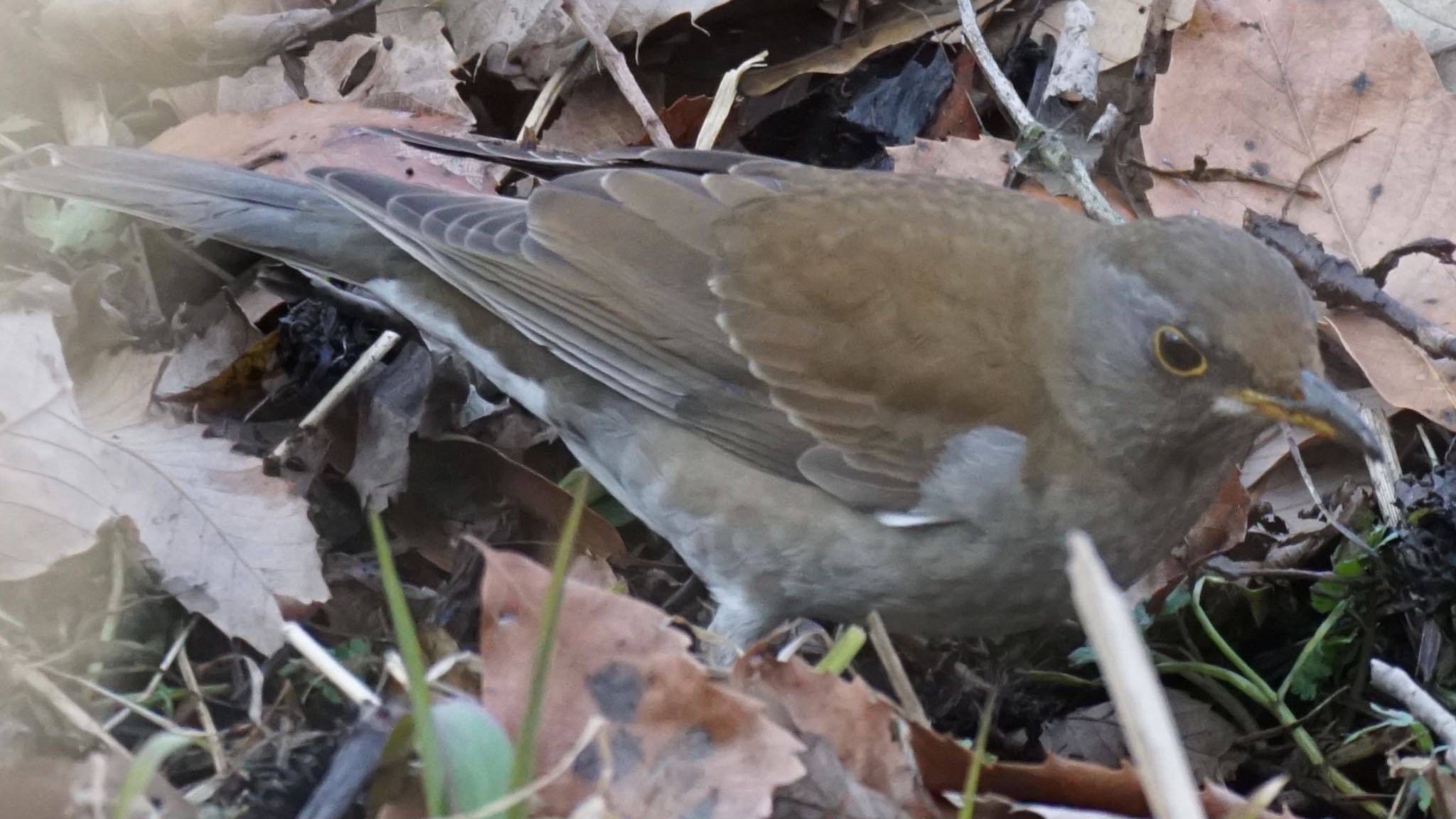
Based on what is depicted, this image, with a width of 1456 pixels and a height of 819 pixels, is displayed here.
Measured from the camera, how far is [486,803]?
7.55ft

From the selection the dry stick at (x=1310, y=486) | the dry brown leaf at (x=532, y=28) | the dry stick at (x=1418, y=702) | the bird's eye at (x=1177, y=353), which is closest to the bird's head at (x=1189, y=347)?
the bird's eye at (x=1177, y=353)

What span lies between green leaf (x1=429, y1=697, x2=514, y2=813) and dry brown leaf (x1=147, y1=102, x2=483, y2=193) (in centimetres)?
241

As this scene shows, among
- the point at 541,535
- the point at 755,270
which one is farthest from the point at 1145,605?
the point at 541,535

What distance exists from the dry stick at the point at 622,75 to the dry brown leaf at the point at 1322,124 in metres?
1.42

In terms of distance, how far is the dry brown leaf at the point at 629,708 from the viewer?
102 inches

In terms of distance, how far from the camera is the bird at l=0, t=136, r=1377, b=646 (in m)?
3.44

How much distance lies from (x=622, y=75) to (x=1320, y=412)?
2402mm

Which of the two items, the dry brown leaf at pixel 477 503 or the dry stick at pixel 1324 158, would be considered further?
the dry stick at pixel 1324 158

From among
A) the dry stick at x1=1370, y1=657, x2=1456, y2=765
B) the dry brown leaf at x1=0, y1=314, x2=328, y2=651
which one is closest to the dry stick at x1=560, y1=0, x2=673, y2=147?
the dry brown leaf at x1=0, y1=314, x2=328, y2=651

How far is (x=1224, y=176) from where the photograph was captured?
14.7 ft

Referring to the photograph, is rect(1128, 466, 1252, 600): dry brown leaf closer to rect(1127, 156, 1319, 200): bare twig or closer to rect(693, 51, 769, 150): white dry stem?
rect(1127, 156, 1319, 200): bare twig

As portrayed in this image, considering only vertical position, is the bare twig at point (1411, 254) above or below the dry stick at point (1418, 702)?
above

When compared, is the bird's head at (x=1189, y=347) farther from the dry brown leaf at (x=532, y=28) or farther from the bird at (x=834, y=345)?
the dry brown leaf at (x=532, y=28)

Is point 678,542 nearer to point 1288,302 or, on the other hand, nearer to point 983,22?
point 1288,302
